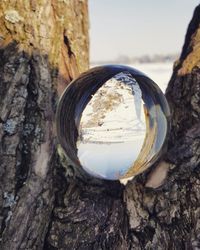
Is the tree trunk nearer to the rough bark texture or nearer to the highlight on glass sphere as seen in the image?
the rough bark texture

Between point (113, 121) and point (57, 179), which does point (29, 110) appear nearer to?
point (57, 179)

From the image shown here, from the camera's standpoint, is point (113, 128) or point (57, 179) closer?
point (113, 128)

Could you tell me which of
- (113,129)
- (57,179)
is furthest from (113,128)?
(57,179)

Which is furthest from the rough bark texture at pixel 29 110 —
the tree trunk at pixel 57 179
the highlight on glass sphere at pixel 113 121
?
the highlight on glass sphere at pixel 113 121

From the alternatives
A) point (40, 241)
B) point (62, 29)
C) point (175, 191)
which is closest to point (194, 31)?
point (62, 29)

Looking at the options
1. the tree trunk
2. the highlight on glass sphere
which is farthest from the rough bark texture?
the highlight on glass sphere

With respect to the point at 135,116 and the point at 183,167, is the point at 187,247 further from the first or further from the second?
the point at 135,116

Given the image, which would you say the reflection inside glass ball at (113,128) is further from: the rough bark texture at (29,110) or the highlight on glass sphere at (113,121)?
the rough bark texture at (29,110)
